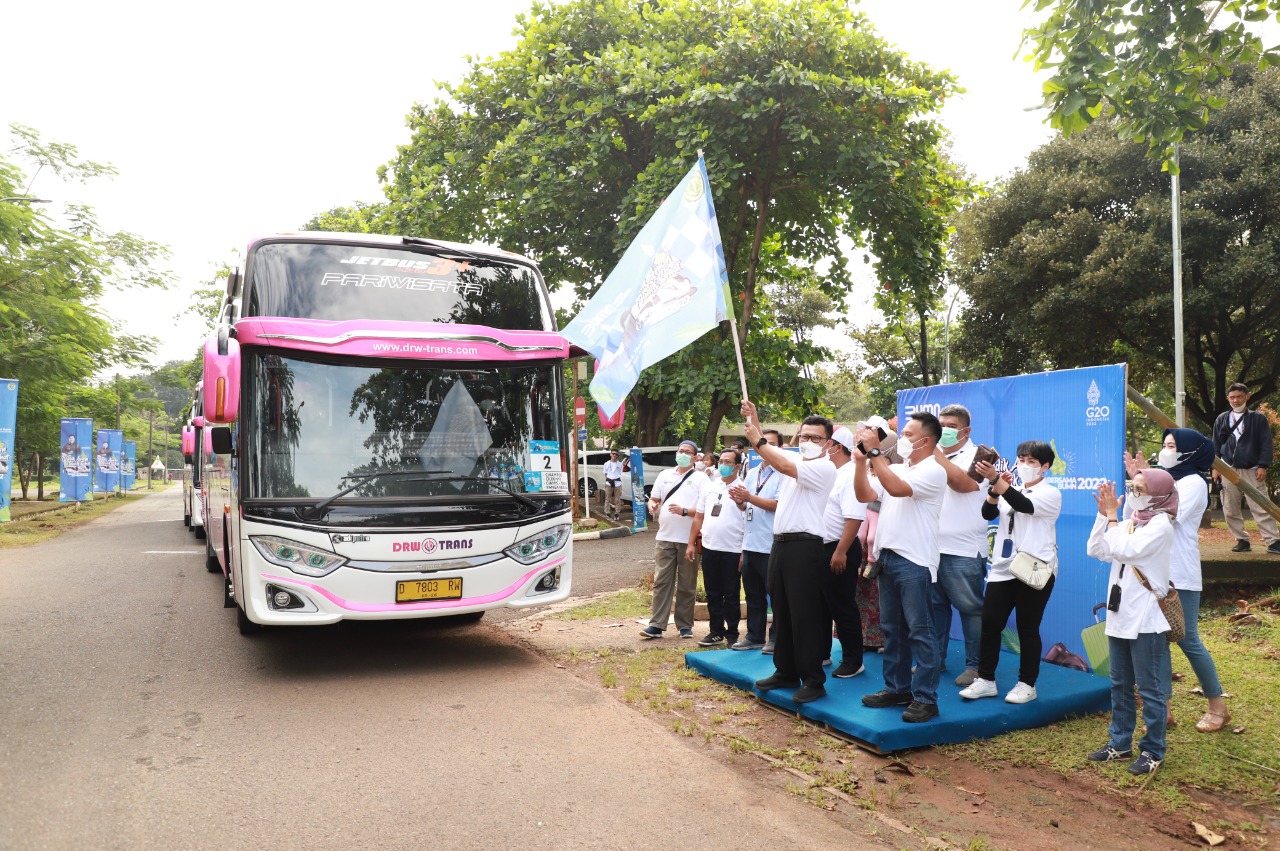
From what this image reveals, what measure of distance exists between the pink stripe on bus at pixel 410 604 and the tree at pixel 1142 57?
17.1ft

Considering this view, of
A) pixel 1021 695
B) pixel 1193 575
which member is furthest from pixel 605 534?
pixel 1193 575

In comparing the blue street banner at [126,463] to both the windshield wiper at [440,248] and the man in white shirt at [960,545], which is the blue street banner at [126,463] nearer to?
the windshield wiper at [440,248]

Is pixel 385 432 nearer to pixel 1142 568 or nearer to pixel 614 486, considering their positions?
pixel 1142 568

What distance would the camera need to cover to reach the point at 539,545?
7602 mm

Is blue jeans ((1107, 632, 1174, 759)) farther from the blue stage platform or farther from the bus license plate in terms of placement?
the bus license plate

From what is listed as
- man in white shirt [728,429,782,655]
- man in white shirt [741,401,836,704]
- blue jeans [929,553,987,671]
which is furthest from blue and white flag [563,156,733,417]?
blue jeans [929,553,987,671]

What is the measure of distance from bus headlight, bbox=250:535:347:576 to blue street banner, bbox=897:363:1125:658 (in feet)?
17.4

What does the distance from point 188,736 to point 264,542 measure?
1.56 m

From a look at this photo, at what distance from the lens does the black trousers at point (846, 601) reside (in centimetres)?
659

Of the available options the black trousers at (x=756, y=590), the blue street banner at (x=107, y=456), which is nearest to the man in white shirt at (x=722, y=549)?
the black trousers at (x=756, y=590)

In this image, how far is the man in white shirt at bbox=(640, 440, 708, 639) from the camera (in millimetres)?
8586

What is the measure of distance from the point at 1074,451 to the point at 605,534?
13.7m

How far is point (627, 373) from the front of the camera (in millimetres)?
7469

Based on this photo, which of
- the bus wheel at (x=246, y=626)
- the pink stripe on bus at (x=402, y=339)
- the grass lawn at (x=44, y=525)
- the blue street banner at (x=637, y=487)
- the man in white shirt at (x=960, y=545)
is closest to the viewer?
the man in white shirt at (x=960, y=545)
